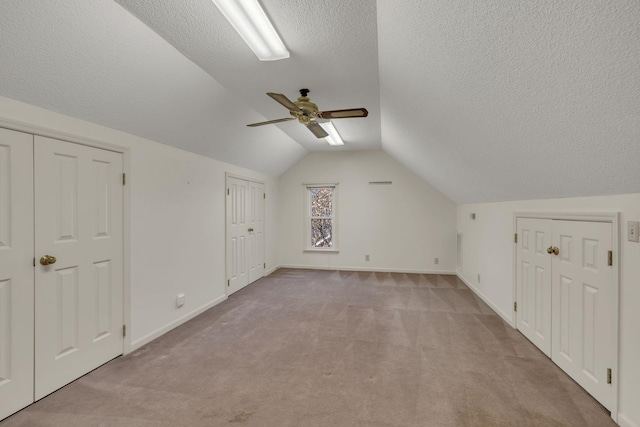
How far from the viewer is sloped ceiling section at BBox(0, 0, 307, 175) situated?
1670 mm

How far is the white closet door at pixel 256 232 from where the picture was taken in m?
5.46

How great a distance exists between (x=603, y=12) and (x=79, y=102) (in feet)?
10.0

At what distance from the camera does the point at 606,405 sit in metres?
1.95

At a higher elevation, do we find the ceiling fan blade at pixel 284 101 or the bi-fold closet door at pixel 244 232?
the ceiling fan blade at pixel 284 101

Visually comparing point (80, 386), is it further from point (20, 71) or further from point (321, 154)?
point (321, 154)

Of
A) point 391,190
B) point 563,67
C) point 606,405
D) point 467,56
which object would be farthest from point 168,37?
point 391,190

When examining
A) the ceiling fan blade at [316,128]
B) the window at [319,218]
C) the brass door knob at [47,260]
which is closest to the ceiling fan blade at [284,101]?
the ceiling fan blade at [316,128]

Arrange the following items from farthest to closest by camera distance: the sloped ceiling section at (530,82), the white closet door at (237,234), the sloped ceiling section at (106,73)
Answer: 1. the white closet door at (237,234)
2. the sloped ceiling section at (106,73)
3. the sloped ceiling section at (530,82)

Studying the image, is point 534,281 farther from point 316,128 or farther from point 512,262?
point 316,128

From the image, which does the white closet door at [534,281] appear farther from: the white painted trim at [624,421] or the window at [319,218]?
the window at [319,218]

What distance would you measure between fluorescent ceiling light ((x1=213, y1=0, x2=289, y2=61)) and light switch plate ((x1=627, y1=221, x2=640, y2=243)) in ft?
8.45

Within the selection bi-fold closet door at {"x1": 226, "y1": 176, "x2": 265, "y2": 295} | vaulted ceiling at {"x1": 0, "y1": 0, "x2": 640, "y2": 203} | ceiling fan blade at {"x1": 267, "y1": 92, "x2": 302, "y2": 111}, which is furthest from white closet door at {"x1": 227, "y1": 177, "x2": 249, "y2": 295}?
ceiling fan blade at {"x1": 267, "y1": 92, "x2": 302, "y2": 111}

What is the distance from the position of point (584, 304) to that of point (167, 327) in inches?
153

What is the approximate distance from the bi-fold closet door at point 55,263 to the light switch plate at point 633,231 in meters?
3.84
